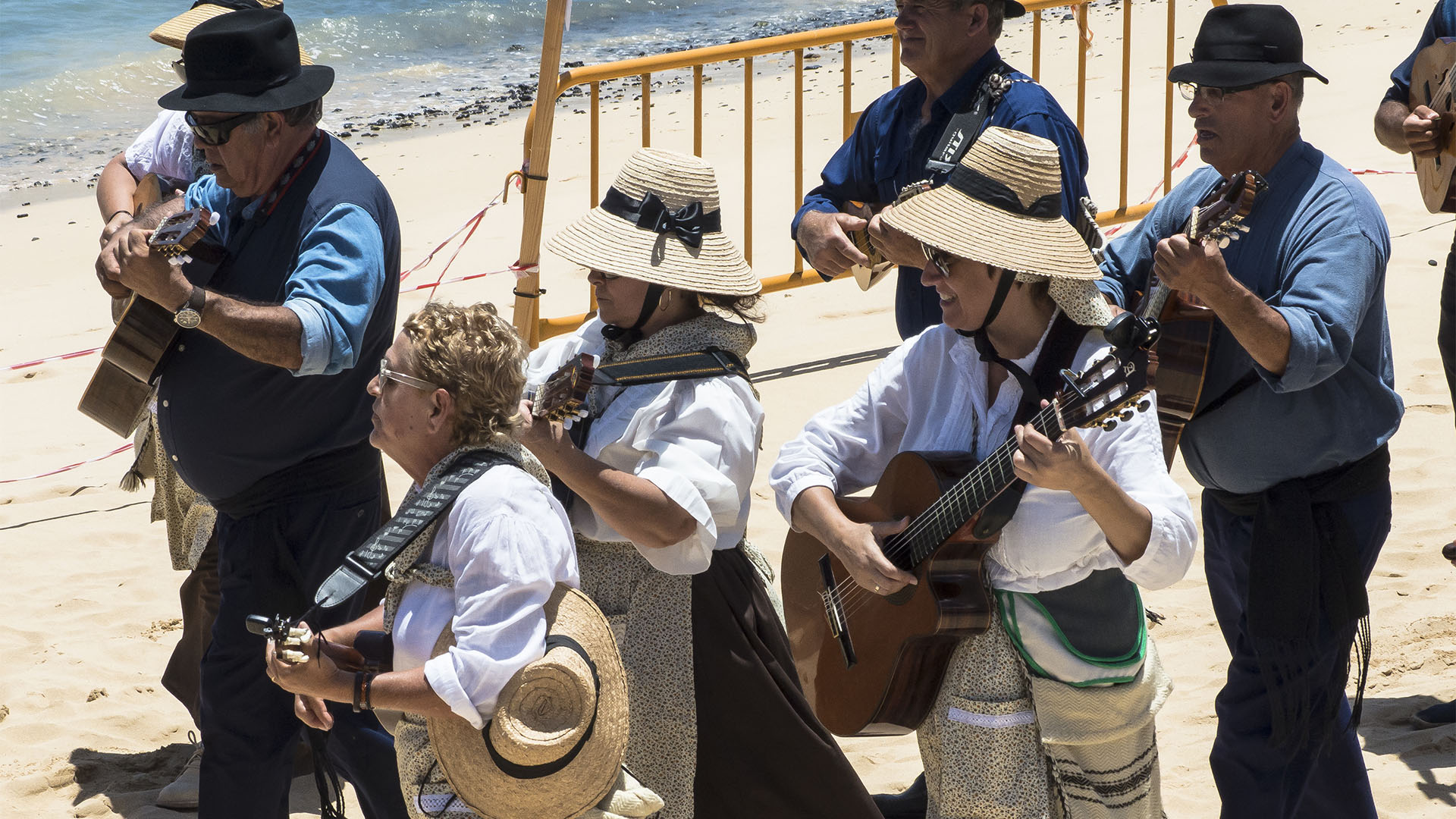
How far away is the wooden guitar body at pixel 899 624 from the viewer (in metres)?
2.98

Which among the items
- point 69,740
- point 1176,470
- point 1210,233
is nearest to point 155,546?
point 69,740

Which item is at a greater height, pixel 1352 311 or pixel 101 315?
pixel 1352 311

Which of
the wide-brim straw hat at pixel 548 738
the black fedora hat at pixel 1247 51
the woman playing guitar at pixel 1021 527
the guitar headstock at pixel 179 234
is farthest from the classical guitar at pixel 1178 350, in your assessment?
the guitar headstock at pixel 179 234

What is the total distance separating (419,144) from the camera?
45.6 ft

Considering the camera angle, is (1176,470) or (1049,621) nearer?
A: (1049,621)

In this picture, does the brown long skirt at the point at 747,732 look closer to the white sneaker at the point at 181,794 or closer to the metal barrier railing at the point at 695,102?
the white sneaker at the point at 181,794

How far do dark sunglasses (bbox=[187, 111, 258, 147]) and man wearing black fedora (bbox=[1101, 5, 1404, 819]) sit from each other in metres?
2.08

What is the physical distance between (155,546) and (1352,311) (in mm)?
4796

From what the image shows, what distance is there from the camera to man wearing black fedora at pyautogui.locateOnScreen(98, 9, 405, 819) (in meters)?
3.67

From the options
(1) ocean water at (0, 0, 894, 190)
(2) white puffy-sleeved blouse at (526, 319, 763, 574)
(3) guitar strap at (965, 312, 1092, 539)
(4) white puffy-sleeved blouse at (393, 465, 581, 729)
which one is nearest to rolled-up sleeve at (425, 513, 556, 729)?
(4) white puffy-sleeved blouse at (393, 465, 581, 729)

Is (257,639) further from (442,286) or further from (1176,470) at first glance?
(442,286)

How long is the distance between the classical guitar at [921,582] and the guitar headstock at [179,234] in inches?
61.5

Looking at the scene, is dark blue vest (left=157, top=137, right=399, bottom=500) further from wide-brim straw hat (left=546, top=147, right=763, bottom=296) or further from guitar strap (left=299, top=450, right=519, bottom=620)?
guitar strap (left=299, top=450, right=519, bottom=620)

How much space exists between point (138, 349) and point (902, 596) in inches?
77.2
